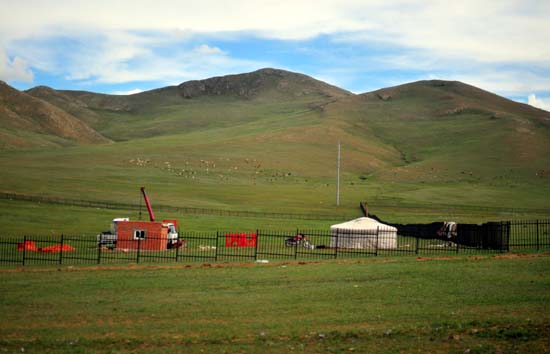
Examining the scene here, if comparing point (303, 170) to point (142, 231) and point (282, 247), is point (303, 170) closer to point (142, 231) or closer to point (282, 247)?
point (282, 247)

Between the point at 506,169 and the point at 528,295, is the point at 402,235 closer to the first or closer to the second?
the point at 528,295

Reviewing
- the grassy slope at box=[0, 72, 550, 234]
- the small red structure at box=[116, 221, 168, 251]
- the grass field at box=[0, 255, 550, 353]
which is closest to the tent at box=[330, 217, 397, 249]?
the small red structure at box=[116, 221, 168, 251]

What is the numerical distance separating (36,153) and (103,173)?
41.7 metres

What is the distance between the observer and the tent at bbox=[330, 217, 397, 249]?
45.9 meters

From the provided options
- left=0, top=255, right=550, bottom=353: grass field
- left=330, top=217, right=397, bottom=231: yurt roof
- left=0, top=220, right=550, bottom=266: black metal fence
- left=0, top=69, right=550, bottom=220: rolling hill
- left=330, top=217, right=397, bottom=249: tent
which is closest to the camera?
left=0, top=255, right=550, bottom=353: grass field

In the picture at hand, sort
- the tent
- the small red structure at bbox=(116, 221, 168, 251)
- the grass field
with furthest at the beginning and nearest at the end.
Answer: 1. the tent
2. the small red structure at bbox=(116, 221, 168, 251)
3. the grass field

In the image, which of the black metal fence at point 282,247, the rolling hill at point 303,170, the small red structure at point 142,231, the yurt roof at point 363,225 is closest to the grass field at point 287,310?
the black metal fence at point 282,247

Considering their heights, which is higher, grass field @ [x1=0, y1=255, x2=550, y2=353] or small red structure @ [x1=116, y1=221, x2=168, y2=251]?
small red structure @ [x1=116, y1=221, x2=168, y2=251]

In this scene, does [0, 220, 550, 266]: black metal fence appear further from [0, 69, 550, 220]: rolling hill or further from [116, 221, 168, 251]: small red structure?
[0, 69, 550, 220]: rolling hill

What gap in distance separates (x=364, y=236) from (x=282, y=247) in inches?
223

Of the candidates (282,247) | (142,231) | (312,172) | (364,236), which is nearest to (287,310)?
(282,247)

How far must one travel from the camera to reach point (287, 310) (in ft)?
63.0

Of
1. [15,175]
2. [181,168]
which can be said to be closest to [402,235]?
[15,175]

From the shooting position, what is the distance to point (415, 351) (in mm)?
Result: 14062
